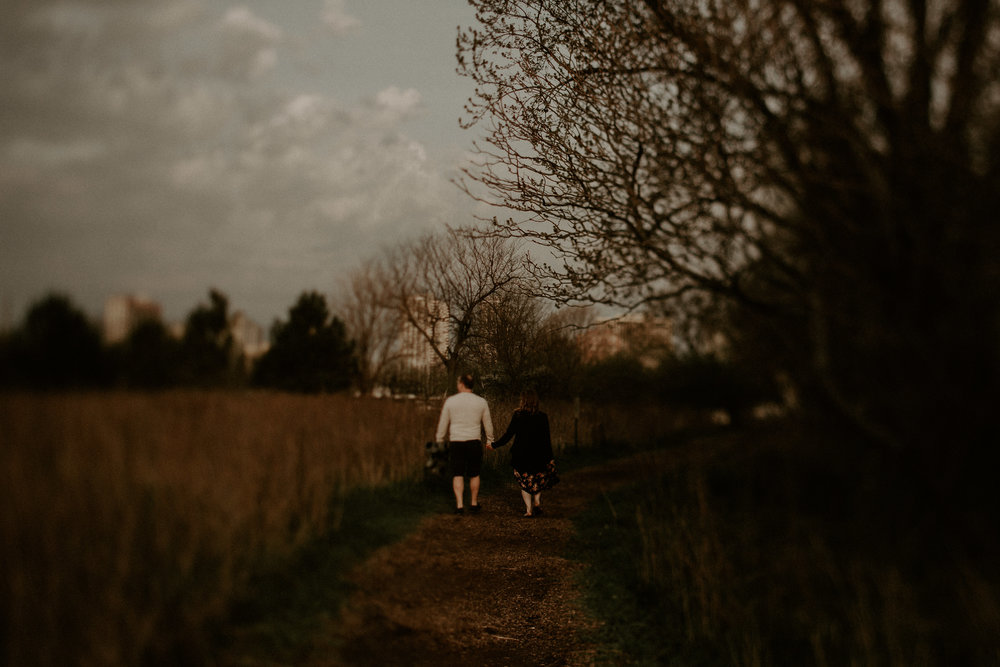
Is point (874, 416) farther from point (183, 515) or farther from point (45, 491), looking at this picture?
point (45, 491)

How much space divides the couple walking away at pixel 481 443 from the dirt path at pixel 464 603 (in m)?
0.67

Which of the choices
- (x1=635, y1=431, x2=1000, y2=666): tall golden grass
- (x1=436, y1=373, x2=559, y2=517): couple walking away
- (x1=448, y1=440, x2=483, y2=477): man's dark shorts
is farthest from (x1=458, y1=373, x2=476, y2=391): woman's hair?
(x1=635, y1=431, x2=1000, y2=666): tall golden grass

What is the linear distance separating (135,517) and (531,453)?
716 cm

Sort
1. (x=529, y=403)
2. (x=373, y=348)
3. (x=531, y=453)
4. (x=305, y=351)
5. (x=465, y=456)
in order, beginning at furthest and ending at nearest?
(x=373, y=348) → (x=529, y=403) → (x=531, y=453) → (x=465, y=456) → (x=305, y=351)

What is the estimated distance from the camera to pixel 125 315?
4.41 m

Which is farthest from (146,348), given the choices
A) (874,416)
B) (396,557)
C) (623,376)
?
(623,376)

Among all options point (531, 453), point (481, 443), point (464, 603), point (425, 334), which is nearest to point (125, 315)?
point (464, 603)

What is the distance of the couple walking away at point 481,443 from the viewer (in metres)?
9.66

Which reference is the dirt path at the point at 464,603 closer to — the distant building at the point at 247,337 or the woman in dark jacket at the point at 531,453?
the woman in dark jacket at the point at 531,453

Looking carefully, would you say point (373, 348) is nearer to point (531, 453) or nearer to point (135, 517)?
point (531, 453)

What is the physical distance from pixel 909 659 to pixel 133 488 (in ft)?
16.8

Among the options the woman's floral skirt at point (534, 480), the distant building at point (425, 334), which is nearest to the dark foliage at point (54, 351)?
the woman's floral skirt at point (534, 480)

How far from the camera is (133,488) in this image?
4.09 metres

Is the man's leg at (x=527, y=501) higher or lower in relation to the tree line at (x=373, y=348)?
lower
